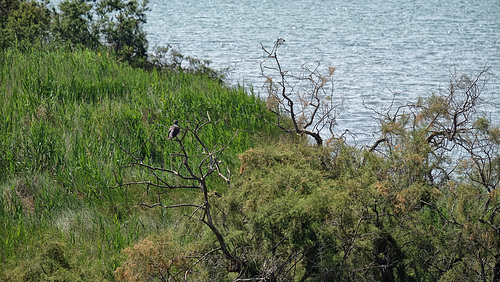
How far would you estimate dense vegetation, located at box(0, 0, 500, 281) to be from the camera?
11.7 feet

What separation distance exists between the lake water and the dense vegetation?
195cm

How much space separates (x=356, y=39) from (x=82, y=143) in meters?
14.5

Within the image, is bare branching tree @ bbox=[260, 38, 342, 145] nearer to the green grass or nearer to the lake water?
the lake water

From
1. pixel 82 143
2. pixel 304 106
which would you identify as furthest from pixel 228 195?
pixel 82 143

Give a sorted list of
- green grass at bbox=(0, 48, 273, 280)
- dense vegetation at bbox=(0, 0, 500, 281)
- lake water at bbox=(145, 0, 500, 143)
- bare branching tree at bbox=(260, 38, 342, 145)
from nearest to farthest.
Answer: dense vegetation at bbox=(0, 0, 500, 281), green grass at bbox=(0, 48, 273, 280), bare branching tree at bbox=(260, 38, 342, 145), lake water at bbox=(145, 0, 500, 143)

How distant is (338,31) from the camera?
69.8ft

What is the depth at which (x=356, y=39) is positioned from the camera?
63.8 ft

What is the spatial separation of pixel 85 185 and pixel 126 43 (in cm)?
597

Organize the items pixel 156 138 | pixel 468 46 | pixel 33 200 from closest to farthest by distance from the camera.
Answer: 1. pixel 33 200
2. pixel 156 138
3. pixel 468 46

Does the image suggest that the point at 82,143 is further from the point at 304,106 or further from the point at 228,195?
the point at 228,195

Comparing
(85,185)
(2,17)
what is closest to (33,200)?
(85,185)

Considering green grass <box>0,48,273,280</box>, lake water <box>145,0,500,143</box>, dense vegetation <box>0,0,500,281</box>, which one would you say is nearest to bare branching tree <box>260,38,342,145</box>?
dense vegetation <box>0,0,500,281</box>

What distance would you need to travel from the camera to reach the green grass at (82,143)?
4.70 meters

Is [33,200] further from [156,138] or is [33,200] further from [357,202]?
[357,202]
